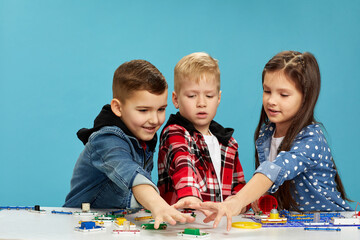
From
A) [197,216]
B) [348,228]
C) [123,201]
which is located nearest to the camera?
[348,228]

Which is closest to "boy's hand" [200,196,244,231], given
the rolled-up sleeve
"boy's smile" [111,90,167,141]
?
the rolled-up sleeve

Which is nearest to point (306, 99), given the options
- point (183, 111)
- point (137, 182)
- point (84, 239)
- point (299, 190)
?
point (299, 190)

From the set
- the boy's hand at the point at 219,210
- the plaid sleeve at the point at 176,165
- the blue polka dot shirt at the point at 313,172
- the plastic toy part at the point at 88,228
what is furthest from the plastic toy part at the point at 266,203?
the plastic toy part at the point at 88,228

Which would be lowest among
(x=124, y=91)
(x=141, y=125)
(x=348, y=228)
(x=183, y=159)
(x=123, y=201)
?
(x=348, y=228)

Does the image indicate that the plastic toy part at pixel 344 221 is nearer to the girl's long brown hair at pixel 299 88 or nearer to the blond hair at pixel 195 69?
the girl's long brown hair at pixel 299 88

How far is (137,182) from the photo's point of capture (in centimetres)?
123

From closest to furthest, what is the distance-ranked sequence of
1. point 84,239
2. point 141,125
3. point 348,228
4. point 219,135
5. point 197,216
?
point 84,239 → point 348,228 → point 197,216 → point 141,125 → point 219,135

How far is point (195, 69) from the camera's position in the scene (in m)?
1.66

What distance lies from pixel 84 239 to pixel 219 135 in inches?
35.3

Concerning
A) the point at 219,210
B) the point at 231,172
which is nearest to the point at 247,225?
the point at 219,210

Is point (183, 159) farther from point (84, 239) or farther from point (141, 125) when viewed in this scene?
point (84, 239)

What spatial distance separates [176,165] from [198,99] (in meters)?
0.26

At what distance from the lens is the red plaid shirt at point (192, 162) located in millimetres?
1546

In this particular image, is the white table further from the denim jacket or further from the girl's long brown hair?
the girl's long brown hair
